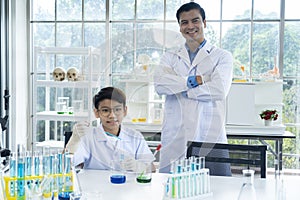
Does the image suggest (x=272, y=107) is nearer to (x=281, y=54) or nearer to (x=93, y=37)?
(x=281, y=54)

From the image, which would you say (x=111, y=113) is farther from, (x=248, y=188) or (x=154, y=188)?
(x=248, y=188)

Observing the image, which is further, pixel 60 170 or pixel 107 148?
pixel 107 148

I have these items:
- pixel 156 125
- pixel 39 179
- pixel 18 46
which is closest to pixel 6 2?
pixel 18 46

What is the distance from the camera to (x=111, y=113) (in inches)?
67.5

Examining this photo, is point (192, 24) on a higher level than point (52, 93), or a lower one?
higher

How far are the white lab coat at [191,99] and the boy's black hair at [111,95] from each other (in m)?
0.21

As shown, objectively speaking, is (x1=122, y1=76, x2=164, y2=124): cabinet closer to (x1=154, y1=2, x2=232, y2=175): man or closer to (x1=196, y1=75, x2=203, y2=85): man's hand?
(x1=154, y1=2, x2=232, y2=175): man

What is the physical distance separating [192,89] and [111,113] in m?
0.42

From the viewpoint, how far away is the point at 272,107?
377cm

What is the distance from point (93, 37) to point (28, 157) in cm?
291

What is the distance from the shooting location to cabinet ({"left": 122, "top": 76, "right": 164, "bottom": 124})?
5.48 ft

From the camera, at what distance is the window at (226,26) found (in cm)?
388

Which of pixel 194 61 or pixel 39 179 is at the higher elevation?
pixel 194 61

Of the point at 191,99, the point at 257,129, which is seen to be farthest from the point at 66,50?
the point at 191,99
